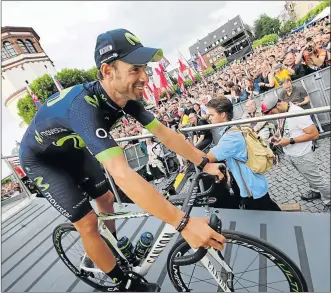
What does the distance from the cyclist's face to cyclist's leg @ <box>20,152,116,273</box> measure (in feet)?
2.95

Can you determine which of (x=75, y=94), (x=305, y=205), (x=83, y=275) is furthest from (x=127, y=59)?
(x=305, y=205)

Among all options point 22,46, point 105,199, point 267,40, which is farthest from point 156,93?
point 22,46

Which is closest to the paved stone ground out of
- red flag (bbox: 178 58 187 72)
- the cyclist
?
the cyclist

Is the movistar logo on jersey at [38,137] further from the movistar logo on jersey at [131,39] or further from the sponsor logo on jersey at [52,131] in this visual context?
the movistar logo on jersey at [131,39]

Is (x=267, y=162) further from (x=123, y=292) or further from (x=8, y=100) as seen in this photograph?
(x=8, y=100)

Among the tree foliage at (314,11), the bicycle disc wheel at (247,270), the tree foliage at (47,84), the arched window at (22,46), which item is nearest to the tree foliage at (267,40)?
the tree foliage at (314,11)

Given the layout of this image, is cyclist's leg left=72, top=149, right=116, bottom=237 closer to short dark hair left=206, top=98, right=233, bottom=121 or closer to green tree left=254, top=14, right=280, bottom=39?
short dark hair left=206, top=98, right=233, bottom=121

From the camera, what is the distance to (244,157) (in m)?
2.34

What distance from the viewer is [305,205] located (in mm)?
2852

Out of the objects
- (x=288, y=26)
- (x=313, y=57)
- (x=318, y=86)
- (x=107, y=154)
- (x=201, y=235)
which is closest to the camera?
(x=201, y=235)

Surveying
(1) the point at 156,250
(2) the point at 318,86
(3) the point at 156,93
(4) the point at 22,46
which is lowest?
(2) the point at 318,86

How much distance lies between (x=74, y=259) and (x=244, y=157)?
2.26m

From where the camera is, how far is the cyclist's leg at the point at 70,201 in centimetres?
188

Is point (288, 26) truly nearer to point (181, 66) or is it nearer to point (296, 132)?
point (181, 66)
